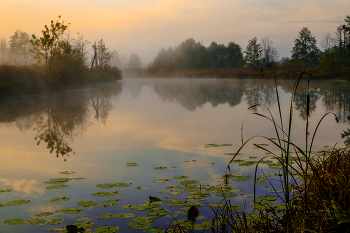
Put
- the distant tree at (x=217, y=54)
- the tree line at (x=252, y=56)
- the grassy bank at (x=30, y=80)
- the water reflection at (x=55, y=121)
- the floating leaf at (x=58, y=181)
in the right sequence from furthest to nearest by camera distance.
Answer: the distant tree at (x=217, y=54) → the tree line at (x=252, y=56) → the grassy bank at (x=30, y=80) → the water reflection at (x=55, y=121) → the floating leaf at (x=58, y=181)

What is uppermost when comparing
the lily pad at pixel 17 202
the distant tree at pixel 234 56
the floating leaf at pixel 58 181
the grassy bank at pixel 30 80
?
the distant tree at pixel 234 56

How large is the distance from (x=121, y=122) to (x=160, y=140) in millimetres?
3769

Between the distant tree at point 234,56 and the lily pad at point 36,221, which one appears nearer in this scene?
the lily pad at point 36,221

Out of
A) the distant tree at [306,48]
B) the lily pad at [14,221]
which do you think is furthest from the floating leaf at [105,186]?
the distant tree at [306,48]

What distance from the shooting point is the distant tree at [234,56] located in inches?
3110

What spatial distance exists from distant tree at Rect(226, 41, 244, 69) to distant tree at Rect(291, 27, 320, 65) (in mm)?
12782

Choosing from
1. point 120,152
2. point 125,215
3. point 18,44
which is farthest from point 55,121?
point 18,44

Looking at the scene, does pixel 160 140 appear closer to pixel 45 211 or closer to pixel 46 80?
pixel 45 211

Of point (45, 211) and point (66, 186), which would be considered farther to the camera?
point (66, 186)

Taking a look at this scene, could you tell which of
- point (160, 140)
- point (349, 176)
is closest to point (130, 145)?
point (160, 140)

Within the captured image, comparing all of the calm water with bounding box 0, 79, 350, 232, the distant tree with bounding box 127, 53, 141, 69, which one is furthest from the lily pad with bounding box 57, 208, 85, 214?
the distant tree with bounding box 127, 53, 141, 69

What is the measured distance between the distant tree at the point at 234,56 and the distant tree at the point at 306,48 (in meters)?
12.8

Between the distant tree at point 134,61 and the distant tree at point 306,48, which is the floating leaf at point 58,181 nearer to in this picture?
the distant tree at point 306,48

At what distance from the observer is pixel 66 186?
5355 millimetres
